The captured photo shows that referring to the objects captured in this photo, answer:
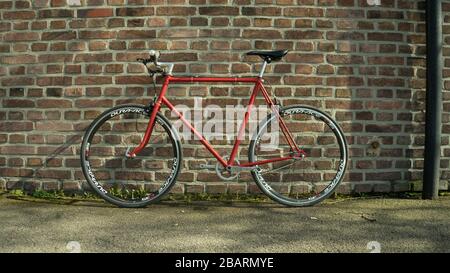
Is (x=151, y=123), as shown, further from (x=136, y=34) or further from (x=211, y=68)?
(x=136, y=34)

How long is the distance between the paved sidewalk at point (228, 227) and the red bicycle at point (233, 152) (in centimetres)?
24

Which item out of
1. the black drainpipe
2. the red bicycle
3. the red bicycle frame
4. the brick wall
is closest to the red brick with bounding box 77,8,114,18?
the brick wall

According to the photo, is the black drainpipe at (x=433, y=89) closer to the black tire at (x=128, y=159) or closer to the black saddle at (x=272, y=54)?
the black saddle at (x=272, y=54)

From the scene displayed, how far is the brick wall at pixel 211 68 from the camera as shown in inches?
152

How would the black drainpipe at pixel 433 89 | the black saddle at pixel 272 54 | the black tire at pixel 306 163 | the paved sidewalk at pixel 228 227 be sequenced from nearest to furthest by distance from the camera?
the paved sidewalk at pixel 228 227 < the black saddle at pixel 272 54 < the black drainpipe at pixel 433 89 < the black tire at pixel 306 163

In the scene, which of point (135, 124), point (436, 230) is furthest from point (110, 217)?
point (436, 230)

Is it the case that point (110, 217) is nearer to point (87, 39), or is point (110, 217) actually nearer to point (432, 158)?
point (87, 39)

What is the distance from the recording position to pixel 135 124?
12.8 feet

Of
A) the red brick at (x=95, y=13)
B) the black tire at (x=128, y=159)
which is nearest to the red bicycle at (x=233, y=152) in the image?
the black tire at (x=128, y=159)

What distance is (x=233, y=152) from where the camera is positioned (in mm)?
3658

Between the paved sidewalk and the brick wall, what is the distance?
15.2 inches

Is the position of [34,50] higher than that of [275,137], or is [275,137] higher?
[34,50]

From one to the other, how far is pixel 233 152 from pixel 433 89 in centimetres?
169

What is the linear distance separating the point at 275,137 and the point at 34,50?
2.19 metres
